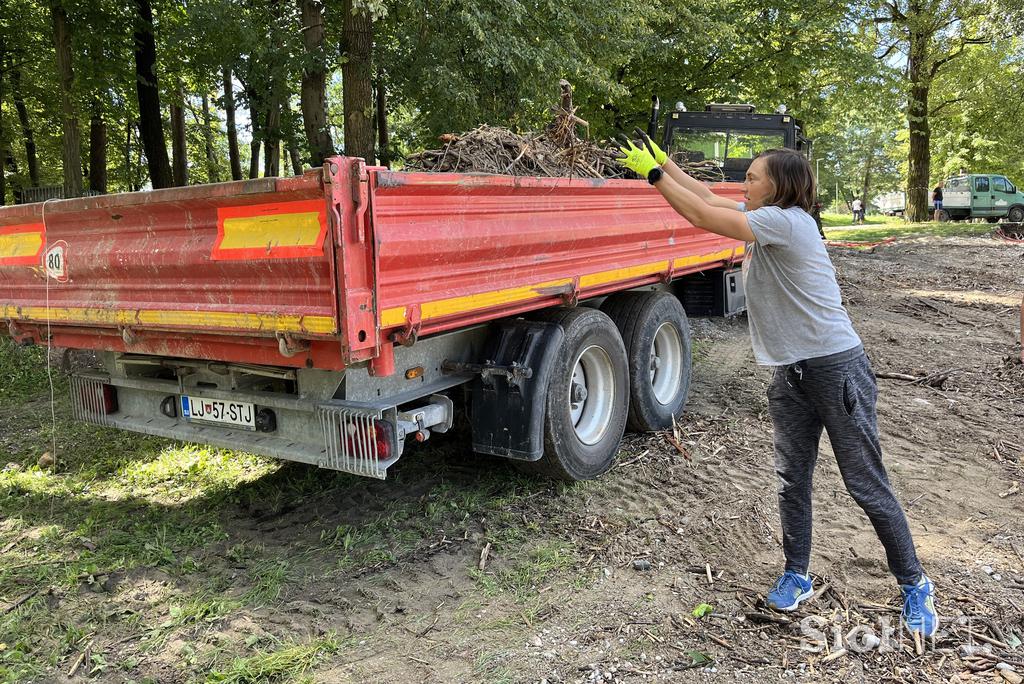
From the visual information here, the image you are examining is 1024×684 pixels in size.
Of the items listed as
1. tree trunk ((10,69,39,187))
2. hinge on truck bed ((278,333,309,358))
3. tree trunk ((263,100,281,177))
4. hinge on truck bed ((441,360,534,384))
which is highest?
tree trunk ((10,69,39,187))

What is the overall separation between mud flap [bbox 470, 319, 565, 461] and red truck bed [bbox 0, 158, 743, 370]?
22 cm

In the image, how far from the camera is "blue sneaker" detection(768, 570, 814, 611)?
117 inches

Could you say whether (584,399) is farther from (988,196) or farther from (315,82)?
(988,196)

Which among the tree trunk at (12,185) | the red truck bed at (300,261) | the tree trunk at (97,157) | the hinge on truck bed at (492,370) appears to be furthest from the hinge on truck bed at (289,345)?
the tree trunk at (97,157)

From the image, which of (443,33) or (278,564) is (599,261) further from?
(443,33)

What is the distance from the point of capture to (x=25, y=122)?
17281mm

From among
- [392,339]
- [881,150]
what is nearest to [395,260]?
[392,339]

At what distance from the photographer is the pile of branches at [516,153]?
4.05 metres

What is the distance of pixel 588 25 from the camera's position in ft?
31.6

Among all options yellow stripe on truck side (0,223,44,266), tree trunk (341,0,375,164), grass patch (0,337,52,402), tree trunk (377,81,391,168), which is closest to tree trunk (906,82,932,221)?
tree trunk (377,81,391,168)

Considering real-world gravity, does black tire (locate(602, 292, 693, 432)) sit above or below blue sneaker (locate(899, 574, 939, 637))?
above

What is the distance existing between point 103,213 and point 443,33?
6071 mm

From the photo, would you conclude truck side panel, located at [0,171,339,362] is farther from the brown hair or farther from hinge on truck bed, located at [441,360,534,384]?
the brown hair

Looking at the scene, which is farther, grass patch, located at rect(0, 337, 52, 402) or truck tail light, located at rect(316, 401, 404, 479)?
grass patch, located at rect(0, 337, 52, 402)
